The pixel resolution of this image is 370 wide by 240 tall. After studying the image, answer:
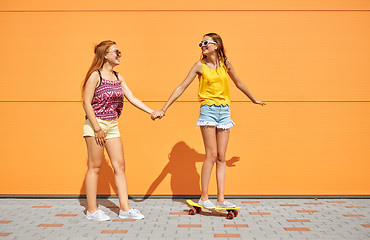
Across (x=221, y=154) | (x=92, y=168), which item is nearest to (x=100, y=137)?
(x=92, y=168)

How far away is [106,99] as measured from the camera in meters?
4.14

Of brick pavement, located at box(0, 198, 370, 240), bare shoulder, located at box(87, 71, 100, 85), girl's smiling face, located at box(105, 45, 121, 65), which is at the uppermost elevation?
girl's smiling face, located at box(105, 45, 121, 65)

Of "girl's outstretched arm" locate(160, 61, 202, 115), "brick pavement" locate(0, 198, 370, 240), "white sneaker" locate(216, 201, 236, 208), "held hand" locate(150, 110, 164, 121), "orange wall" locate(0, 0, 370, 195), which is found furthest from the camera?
"orange wall" locate(0, 0, 370, 195)

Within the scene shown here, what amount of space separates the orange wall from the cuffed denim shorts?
1013 mm

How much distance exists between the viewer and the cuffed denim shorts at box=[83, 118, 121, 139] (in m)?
4.10

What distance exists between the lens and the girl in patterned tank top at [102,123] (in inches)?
160

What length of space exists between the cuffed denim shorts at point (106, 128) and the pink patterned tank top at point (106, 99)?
0.05 m

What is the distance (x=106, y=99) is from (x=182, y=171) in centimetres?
165

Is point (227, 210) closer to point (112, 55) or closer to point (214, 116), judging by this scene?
point (214, 116)

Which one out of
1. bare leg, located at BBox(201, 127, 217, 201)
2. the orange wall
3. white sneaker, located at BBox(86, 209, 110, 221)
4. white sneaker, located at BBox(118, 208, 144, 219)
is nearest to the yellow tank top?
bare leg, located at BBox(201, 127, 217, 201)

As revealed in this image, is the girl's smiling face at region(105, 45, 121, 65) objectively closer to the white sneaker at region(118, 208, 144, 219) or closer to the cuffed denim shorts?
the cuffed denim shorts

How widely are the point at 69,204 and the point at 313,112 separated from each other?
339 centimetres

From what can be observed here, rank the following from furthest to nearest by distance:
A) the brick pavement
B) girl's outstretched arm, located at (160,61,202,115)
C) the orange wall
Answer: the orange wall
girl's outstretched arm, located at (160,61,202,115)
the brick pavement

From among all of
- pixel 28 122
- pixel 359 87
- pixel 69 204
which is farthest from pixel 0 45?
pixel 359 87
